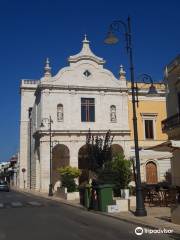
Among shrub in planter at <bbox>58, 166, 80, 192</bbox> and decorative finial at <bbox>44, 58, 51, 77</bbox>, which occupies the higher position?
decorative finial at <bbox>44, 58, 51, 77</bbox>

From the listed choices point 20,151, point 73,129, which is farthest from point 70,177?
point 20,151

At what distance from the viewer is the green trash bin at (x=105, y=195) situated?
20152 mm

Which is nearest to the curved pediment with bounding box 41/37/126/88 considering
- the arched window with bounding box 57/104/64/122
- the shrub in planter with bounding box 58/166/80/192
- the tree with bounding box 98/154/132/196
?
the arched window with bounding box 57/104/64/122

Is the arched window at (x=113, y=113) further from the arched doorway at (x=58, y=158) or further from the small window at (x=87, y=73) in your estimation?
the arched doorway at (x=58, y=158)

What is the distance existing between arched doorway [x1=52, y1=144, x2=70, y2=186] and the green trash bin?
27.8m

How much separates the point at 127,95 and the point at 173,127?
80.8 feet

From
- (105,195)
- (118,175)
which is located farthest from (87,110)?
(105,195)

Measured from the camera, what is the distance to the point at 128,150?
48.9 metres

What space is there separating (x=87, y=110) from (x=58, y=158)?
21.6 ft

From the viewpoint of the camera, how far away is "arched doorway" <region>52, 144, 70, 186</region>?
48438mm

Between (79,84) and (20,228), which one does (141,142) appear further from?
(20,228)

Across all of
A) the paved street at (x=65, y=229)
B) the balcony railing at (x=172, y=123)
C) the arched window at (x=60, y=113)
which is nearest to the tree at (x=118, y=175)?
the balcony railing at (x=172, y=123)

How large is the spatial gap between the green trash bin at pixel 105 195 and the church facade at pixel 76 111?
2623cm

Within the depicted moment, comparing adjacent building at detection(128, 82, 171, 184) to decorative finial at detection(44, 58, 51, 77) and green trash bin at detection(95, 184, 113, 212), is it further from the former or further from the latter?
green trash bin at detection(95, 184, 113, 212)
